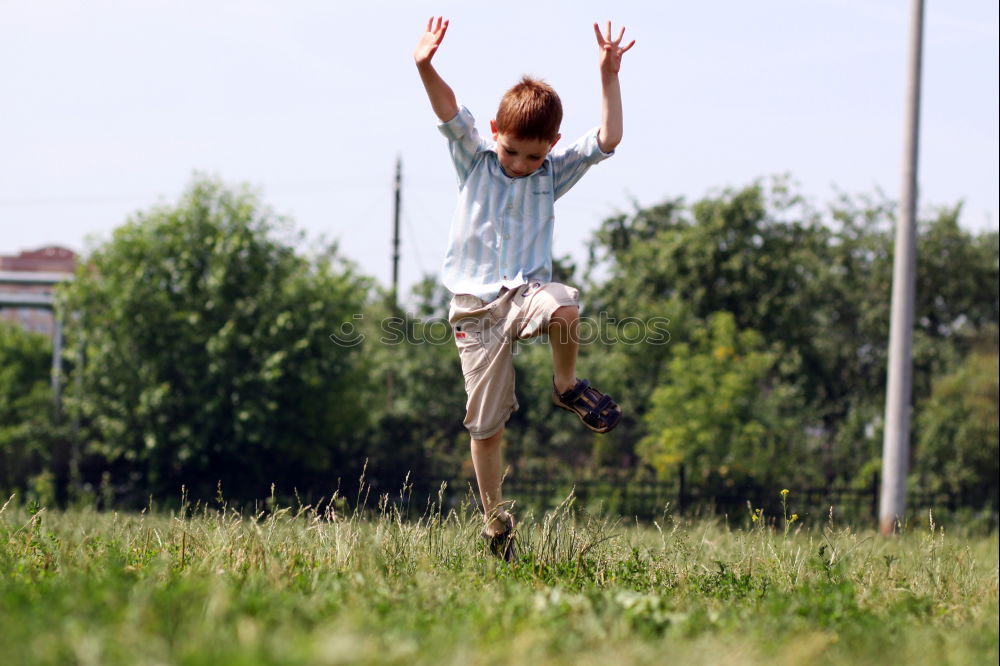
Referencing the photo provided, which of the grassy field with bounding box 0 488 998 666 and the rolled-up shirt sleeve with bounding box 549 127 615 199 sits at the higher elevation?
the rolled-up shirt sleeve with bounding box 549 127 615 199

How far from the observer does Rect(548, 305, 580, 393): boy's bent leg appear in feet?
14.6

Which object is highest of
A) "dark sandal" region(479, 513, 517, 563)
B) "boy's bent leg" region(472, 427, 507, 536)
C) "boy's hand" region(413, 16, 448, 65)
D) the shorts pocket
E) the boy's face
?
"boy's hand" region(413, 16, 448, 65)

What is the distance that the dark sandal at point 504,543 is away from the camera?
457 centimetres

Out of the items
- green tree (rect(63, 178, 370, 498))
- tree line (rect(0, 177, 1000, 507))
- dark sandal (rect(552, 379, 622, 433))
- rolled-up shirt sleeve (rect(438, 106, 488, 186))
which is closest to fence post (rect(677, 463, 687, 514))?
tree line (rect(0, 177, 1000, 507))

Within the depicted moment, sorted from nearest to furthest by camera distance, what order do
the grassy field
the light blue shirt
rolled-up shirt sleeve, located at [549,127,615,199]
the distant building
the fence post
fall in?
the grassy field → the light blue shirt → rolled-up shirt sleeve, located at [549,127,615,199] → the fence post → the distant building

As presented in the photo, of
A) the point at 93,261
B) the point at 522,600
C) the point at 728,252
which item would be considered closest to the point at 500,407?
the point at 522,600

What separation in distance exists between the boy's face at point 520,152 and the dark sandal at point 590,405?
99cm

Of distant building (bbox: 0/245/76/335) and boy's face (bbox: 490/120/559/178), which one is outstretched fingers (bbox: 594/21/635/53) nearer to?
boy's face (bbox: 490/120/559/178)

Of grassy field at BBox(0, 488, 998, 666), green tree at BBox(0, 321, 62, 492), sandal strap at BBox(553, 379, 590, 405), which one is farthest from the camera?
green tree at BBox(0, 321, 62, 492)

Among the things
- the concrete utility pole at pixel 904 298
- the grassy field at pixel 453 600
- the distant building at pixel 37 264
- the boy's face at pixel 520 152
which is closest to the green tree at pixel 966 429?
the concrete utility pole at pixel 904 298

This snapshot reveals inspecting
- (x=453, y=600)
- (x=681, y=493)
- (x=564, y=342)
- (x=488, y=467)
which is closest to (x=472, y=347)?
(x=564, y=342)

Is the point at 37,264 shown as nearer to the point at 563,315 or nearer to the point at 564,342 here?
the point at 564,342

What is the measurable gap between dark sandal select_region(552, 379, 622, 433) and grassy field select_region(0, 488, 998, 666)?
0.44m

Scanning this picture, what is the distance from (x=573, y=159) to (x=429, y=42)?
852mm
